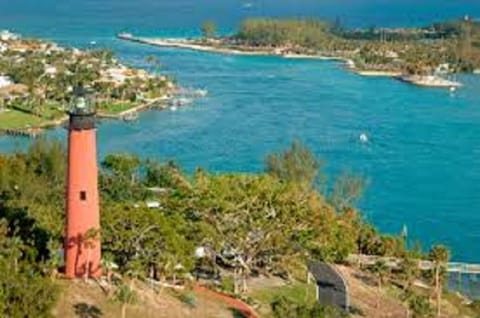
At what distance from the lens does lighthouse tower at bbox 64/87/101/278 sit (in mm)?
13969

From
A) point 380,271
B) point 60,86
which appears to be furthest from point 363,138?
point 380,271

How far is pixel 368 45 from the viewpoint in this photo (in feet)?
242

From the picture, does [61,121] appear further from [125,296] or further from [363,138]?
[125,296]

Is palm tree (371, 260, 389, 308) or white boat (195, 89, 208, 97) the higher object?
white boat (195, 89, 208, 97)

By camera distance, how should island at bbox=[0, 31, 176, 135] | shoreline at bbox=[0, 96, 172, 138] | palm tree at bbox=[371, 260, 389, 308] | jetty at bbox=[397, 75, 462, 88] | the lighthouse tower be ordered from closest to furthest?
the lighthouse tower, palm tree at bbox=[371, 260, 389, 308], shoreline at bbox=[0, 96, 172, 138], island at bbox=[0, 31, 176, 135], jetty at bbox=[397, 75, 462, 88]

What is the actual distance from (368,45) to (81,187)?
6136 centimetres

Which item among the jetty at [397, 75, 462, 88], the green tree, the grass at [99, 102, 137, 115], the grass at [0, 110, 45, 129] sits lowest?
the green tree

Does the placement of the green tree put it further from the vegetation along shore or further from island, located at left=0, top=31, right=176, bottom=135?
island, located at left=0, top=31, right=176, bottom=135

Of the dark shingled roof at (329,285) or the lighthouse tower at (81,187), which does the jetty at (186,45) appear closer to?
the dark shingled roof at (329,285)

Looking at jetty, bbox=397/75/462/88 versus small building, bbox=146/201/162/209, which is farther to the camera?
jetty, bbox=397/75/462/88

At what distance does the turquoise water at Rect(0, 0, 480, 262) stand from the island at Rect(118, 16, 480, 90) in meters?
2.22

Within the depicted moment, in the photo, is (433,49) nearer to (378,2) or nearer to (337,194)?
(337,194)

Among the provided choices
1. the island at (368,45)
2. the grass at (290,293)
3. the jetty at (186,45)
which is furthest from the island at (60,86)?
the grass at (290,293)

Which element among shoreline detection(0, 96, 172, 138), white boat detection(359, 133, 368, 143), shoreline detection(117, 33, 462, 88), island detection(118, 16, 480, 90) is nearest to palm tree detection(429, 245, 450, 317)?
white boat detection(359, 133, 368, 143)
